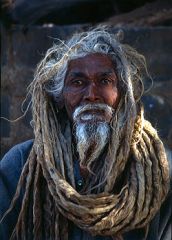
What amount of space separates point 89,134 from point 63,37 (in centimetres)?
168

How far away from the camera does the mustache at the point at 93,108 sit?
4570mm

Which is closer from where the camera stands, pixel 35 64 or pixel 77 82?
pixel 77 82

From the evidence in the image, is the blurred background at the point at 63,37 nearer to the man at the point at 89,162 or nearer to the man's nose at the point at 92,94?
the man at the point at 89,162

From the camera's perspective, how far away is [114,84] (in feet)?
15.4

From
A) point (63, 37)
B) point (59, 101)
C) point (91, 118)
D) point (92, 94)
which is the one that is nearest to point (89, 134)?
point (91, 118)

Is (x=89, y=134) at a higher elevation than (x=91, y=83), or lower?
lower

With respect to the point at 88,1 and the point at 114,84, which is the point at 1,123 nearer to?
the point at 88,1

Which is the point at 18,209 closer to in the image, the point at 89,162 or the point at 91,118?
the point at 89,162

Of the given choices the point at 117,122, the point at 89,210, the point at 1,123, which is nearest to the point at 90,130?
the point at 117,122

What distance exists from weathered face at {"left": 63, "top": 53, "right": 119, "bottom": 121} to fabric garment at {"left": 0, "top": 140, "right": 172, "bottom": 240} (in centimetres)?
38

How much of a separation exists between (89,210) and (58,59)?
3.30 ft

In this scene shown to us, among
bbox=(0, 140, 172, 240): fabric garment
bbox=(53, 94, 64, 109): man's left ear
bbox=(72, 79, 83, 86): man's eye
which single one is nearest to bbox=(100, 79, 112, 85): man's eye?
bbox=(72, 79, 83, 86): man's eye

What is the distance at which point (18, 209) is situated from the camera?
4.76 metres

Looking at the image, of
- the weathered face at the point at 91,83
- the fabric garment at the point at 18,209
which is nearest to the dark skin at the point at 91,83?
the weathered face at the point at 91,83
